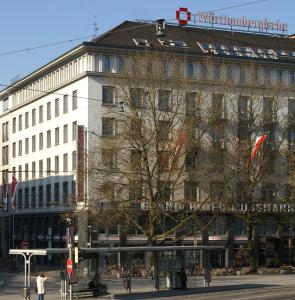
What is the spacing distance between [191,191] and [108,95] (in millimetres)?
14288

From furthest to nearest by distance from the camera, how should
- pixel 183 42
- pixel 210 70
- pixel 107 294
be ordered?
pixel 183 42, pixel 210 70, pixel 107 294

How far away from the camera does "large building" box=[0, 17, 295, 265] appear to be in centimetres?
7269

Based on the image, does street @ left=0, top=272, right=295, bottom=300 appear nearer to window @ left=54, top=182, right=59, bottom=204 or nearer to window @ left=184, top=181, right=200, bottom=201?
window @ left=184, top=181, right=200, bottom=201

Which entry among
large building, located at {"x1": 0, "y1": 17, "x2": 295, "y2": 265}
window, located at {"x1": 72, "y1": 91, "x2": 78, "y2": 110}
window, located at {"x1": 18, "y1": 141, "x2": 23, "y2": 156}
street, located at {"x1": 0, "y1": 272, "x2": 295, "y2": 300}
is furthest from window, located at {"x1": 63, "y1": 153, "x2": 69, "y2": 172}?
street, located at {"x1": 0, "y1": 272, "x2": 295, "y2": 300}

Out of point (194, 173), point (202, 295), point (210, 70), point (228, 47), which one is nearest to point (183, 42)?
point (228, 47)

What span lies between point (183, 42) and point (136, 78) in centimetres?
2062

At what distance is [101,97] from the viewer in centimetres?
7538

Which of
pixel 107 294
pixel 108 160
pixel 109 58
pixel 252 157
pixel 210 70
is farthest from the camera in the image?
pixel 109 58

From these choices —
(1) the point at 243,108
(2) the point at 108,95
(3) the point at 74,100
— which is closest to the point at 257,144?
(1) the point at 243,108

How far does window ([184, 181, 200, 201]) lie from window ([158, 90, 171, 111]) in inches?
274

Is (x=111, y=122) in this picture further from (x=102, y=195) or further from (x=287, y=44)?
(x=287, y=44)

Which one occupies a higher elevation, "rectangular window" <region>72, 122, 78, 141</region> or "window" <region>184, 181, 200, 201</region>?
"rectangular window" <region>72, 122, 78, 141</region>

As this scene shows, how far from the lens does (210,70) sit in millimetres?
70562

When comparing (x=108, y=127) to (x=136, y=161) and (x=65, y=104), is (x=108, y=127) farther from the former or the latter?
(x=136, y=161)
